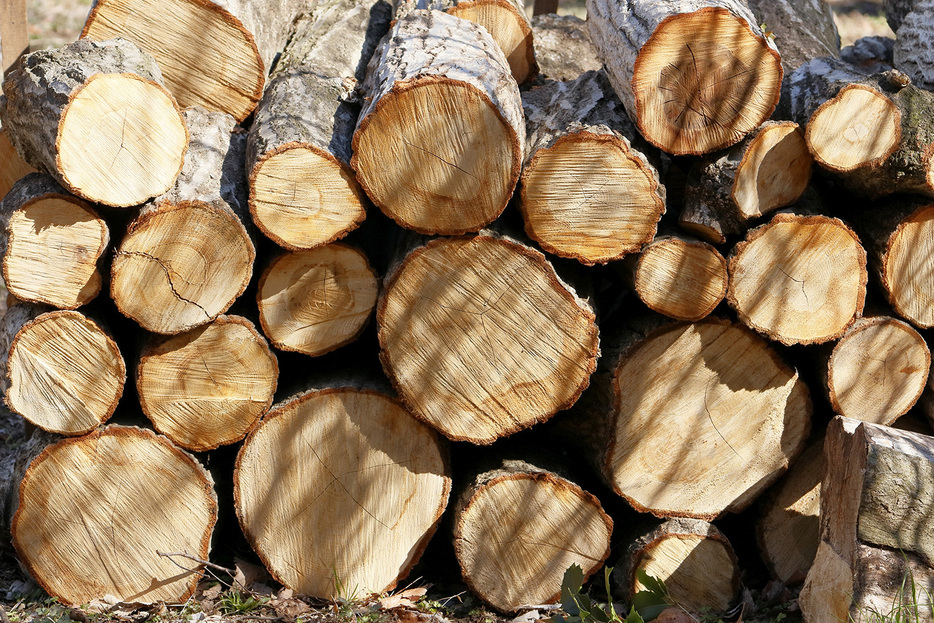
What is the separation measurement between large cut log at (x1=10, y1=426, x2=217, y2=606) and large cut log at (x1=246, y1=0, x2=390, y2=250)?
0.94 meters

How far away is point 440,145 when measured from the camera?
2387 millimetres

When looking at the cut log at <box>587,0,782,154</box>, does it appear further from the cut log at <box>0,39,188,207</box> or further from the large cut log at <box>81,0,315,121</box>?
the cut log at <box>0,39,188,207</box>

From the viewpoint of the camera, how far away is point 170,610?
287 cm

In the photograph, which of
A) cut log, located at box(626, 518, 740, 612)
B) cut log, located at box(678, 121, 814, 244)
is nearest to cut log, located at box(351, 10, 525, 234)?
cut log, located at box(678, 121, 814, 244)

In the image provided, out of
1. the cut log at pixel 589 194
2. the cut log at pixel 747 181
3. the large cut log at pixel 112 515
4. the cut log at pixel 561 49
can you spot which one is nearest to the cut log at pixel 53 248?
the large cut log at pixel 112 515

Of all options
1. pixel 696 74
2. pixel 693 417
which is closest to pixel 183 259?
pixel 696 74

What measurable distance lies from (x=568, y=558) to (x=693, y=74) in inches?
70.1

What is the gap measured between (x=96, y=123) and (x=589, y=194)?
1.60 m

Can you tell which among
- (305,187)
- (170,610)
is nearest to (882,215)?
(305,187)

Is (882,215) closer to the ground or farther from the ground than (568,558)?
farther from the ground

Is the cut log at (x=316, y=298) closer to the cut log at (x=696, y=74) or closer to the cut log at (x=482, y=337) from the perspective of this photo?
the cut log at (x=482, y=337)

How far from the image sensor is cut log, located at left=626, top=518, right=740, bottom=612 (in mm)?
2838

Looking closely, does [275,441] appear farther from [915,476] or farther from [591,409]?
[915,476]

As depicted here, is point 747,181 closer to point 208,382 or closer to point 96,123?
point 208,382
